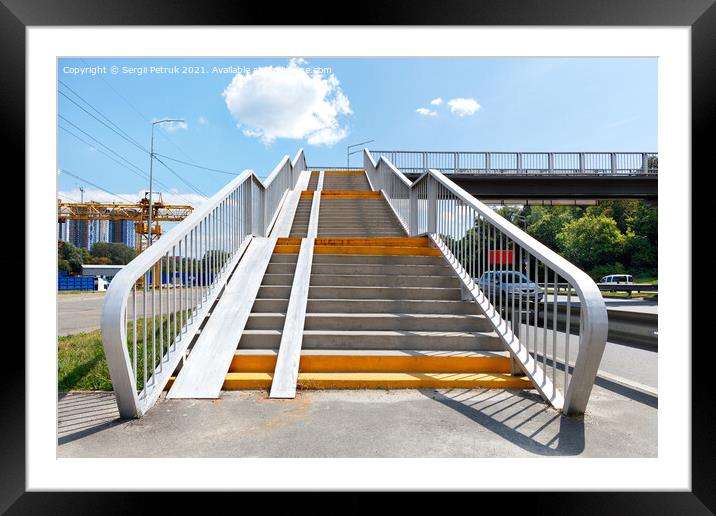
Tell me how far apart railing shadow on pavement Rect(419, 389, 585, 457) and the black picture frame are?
47 cm

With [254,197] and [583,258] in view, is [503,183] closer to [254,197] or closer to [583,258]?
[254,197]

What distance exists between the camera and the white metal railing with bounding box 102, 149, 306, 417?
239cm

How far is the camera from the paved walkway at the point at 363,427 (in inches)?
87.7

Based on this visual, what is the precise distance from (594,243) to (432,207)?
32187mm

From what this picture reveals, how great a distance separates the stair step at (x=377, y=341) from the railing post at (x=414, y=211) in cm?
306

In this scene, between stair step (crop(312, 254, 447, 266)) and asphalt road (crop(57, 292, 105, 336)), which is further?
asphalt road (crop(57, 292, 105, 336))

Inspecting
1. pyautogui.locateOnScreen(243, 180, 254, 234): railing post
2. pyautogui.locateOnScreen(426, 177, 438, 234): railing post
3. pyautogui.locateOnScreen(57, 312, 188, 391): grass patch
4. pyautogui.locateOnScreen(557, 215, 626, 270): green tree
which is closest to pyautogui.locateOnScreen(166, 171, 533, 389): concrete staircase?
pyautogui.locateOnScreen(426, 177, 438, 234): railing post

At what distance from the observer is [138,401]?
2578 mm

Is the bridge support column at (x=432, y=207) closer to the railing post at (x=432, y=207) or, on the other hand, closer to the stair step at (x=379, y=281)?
the railing post at (x=432, y=207)

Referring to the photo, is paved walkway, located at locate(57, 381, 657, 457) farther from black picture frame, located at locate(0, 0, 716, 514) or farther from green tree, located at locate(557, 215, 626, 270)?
green tree, located at locate(557, 215, 626, 270)

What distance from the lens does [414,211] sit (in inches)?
255

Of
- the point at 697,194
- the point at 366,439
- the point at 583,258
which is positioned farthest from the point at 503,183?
the point at 583,258

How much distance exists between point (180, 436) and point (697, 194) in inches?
141
